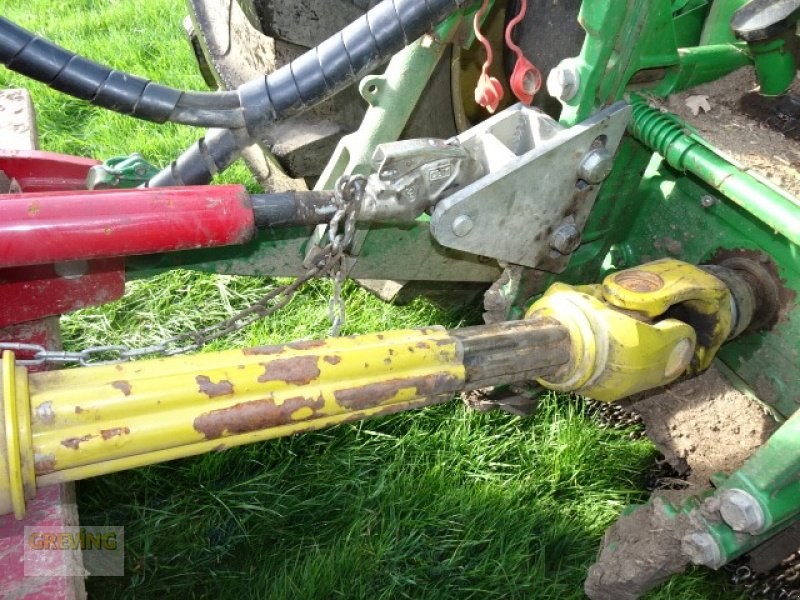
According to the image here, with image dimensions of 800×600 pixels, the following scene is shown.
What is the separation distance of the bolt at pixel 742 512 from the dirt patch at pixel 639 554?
84mm

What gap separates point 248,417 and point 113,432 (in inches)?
6.3

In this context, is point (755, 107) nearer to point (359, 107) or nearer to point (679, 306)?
point (679, 306)

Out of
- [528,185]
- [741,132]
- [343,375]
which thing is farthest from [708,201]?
[343,375]

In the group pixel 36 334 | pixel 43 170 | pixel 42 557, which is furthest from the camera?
pixel 43 170

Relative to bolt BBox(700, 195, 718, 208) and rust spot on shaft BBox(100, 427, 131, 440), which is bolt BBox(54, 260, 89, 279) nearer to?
rust spot on shaft BBox(100, 427, 131, 440)

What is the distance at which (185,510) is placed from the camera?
1869 millimetres

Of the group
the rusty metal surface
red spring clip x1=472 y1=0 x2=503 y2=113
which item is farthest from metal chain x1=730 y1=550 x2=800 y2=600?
red spring clip x1=472 y1=0 x2=503 y2=113

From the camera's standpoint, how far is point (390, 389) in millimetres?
1104

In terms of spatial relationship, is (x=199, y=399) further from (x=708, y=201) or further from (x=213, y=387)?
(x=708, y=201)

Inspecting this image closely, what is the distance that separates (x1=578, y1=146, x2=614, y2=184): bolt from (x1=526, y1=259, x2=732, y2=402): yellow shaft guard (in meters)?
0.18

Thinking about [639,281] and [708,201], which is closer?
[639,281]

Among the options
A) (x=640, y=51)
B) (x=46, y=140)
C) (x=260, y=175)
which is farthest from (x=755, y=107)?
(x=46, y=140)

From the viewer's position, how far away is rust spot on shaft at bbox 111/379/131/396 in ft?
3.15

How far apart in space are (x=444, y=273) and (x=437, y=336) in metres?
0.56
